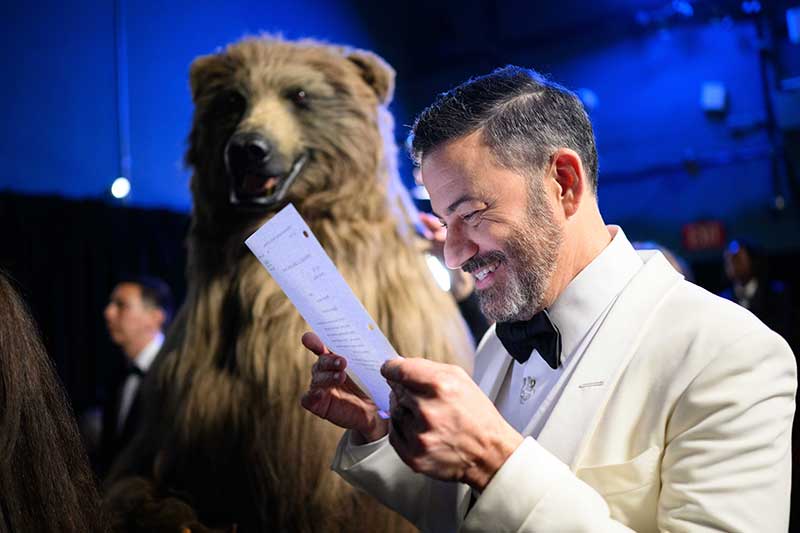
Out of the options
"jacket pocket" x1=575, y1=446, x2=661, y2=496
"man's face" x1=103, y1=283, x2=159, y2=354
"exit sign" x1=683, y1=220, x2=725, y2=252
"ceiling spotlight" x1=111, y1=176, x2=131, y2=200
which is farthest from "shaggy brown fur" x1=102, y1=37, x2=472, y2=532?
"exit sign" x1=683, y1=220, x2=725, y2=252

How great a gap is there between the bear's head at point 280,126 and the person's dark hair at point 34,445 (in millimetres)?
871

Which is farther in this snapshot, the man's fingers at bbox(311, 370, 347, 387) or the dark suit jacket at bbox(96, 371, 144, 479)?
the dark suit jacket at bbox(96, 371, 144, 479)

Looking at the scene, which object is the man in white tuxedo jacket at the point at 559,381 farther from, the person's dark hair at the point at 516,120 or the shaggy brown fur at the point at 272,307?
the shaggy brown fur at the point at 272,307

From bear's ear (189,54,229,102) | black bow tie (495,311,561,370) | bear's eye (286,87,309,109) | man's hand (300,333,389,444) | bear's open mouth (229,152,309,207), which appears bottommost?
man's hand (300,333,389,444)

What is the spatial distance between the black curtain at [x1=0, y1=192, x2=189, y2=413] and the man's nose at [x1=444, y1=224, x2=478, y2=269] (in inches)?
126

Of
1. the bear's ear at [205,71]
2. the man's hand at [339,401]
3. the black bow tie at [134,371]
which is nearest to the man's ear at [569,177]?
the man's hand at [339,401]

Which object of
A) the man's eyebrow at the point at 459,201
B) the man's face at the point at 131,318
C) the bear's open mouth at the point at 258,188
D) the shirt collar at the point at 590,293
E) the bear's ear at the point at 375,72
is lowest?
the man's face at the point at 131,318

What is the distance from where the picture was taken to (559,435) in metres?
1.18

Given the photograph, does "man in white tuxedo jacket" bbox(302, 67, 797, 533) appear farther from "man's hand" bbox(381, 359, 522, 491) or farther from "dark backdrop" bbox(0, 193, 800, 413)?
"dark backdrop" bbox(0, 193, 800, 413)

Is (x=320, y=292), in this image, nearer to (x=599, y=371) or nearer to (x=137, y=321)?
(x=599, y=371)

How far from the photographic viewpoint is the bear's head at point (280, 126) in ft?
6.49

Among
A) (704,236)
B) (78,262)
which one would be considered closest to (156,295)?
(78,262)

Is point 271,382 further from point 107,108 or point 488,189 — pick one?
point 107,108

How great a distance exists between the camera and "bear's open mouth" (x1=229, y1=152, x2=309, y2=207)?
197cm
